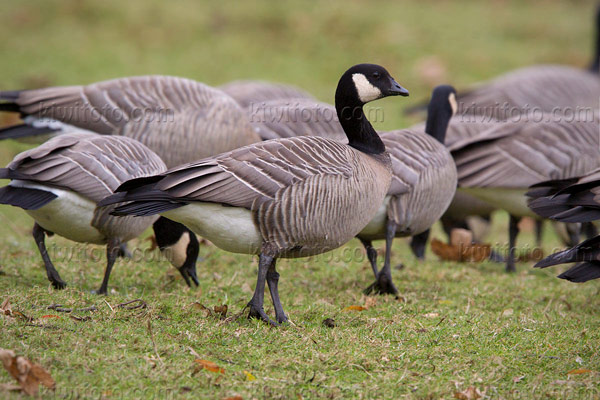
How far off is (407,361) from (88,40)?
44.8ft

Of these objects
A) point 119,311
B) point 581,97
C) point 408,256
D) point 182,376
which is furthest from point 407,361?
point 581,97

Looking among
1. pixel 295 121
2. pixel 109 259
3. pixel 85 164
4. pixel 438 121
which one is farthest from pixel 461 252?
pixel 85 164

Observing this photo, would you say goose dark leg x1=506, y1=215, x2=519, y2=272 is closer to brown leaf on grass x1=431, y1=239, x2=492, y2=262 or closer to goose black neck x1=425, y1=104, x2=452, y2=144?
brown leaf on grass x1=431, y1=239, x2=492, y2=262

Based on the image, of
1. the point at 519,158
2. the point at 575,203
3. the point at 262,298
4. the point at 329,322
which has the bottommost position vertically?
the point at 329,322

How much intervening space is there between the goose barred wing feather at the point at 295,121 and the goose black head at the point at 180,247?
7.86 feet

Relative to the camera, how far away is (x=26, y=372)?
3.87m

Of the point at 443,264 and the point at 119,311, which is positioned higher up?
the point at 119,311

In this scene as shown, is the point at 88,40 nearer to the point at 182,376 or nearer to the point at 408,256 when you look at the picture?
the point at 408,256

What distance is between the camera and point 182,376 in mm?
4258

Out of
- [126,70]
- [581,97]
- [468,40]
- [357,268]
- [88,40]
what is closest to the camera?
[357,268]

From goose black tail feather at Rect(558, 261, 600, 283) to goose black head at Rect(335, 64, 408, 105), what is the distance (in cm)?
199

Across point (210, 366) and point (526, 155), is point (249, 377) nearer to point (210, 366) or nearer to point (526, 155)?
point (210, 366)

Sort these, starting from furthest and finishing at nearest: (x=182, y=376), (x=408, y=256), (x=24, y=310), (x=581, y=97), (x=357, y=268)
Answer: (x=581, y=97), (x=408, y=256), (x=357, y=268), (x=24, y=310), (x=182, y=376)

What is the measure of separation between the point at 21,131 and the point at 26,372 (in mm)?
4629
